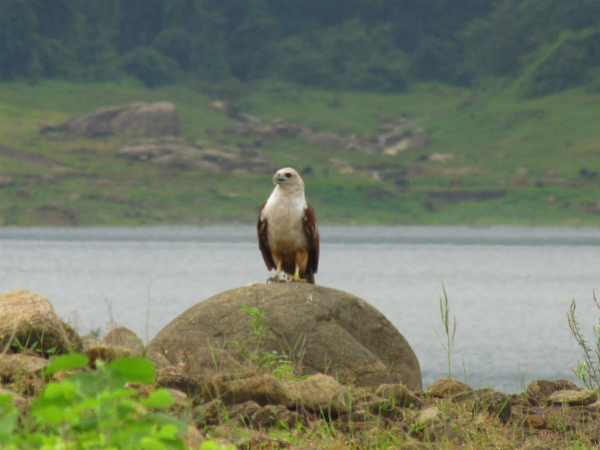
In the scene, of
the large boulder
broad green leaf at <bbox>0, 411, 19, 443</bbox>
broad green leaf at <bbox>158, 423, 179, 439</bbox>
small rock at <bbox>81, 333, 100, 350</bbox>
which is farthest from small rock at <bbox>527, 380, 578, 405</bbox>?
broad green leaf at <bbox>0, 411, 19, 443</bbox>

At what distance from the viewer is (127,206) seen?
167250 mm

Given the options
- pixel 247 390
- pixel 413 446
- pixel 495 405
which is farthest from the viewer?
pixel 495 405

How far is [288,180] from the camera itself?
10.6 meters

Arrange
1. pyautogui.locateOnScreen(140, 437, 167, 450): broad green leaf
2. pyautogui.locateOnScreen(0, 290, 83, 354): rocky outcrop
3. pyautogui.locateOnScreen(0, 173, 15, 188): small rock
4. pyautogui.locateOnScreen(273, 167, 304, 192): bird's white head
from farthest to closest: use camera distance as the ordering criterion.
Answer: pyautogui.locateOnScreen(0, 173, 15, 188): small rock, pyautogui.locateOnScreen(273, 167, 304, 192): bird's white head, pyautogui.locateOnScreen(0, 290, 83, 354): rocky outcrop, pyautogui.locateOnScreen(140, 437, 167, 450): broad green leaf

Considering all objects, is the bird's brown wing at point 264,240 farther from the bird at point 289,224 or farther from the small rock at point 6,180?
the small rock at point 6,180

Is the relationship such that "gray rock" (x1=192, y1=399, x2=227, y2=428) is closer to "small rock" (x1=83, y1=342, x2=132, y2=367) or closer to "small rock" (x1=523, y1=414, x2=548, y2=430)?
"small rock" (x1=83, y1=342, x2=132, y2=367)

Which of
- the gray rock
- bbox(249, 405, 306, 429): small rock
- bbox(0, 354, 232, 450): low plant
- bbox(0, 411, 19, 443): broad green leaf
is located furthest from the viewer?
bbox(249, 405, 306, 429): small rock

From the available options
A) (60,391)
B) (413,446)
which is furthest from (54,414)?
(413,446)

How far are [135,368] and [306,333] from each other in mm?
6519

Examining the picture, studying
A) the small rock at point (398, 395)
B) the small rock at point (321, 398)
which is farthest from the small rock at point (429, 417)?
the small rock at point (321, 398)

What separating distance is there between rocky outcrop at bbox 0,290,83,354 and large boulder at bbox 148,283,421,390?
62.7 inches

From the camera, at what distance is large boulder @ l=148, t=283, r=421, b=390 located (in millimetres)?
9846

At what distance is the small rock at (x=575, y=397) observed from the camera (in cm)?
886

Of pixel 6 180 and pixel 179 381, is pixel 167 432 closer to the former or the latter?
pixel 179 381
